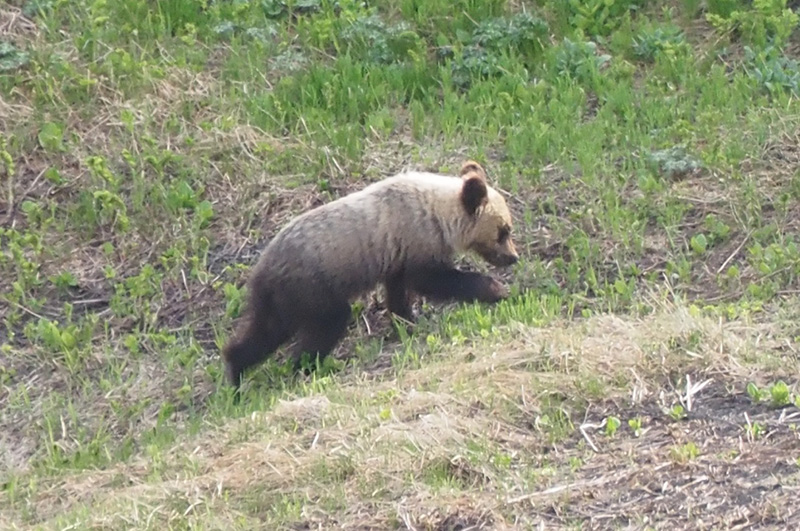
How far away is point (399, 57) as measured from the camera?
38.2 ft

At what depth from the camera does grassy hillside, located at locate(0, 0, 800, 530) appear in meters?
5.54

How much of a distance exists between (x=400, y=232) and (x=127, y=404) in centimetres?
204

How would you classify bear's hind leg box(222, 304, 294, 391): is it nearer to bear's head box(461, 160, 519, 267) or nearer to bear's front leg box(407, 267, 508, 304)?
bear's front leg box(407, 267, 508, 304)

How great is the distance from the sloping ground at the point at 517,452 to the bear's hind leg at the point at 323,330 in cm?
102

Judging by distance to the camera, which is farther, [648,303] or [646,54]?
[646,54]

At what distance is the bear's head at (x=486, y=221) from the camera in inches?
330

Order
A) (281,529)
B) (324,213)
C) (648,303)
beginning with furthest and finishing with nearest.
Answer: (324,213) < (648,303) < (281,529)

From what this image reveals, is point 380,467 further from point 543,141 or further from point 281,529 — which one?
point 543,141

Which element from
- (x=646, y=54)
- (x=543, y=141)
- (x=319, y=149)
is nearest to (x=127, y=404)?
(x=319, y=149)

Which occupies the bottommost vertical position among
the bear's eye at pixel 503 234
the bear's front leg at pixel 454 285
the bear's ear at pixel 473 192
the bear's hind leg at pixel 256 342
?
the bear's hind leg at pixel 256 342

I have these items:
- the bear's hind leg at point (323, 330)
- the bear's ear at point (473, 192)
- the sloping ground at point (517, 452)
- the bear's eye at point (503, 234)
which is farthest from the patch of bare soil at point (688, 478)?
the bear's eye at point (503, 234)

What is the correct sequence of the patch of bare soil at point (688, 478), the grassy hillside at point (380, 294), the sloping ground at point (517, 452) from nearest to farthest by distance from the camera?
the patch of bare soil at point (688, 478) < the sloping ground at point (517, 452) < the grassy hillside at point (380, 294)

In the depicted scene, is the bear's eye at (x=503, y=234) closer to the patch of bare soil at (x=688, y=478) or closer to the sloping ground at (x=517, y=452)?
the sloping ground at (x=517, y=452)

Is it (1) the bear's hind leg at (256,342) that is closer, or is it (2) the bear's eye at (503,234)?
(1) the bear's hind leg at (256,342)
